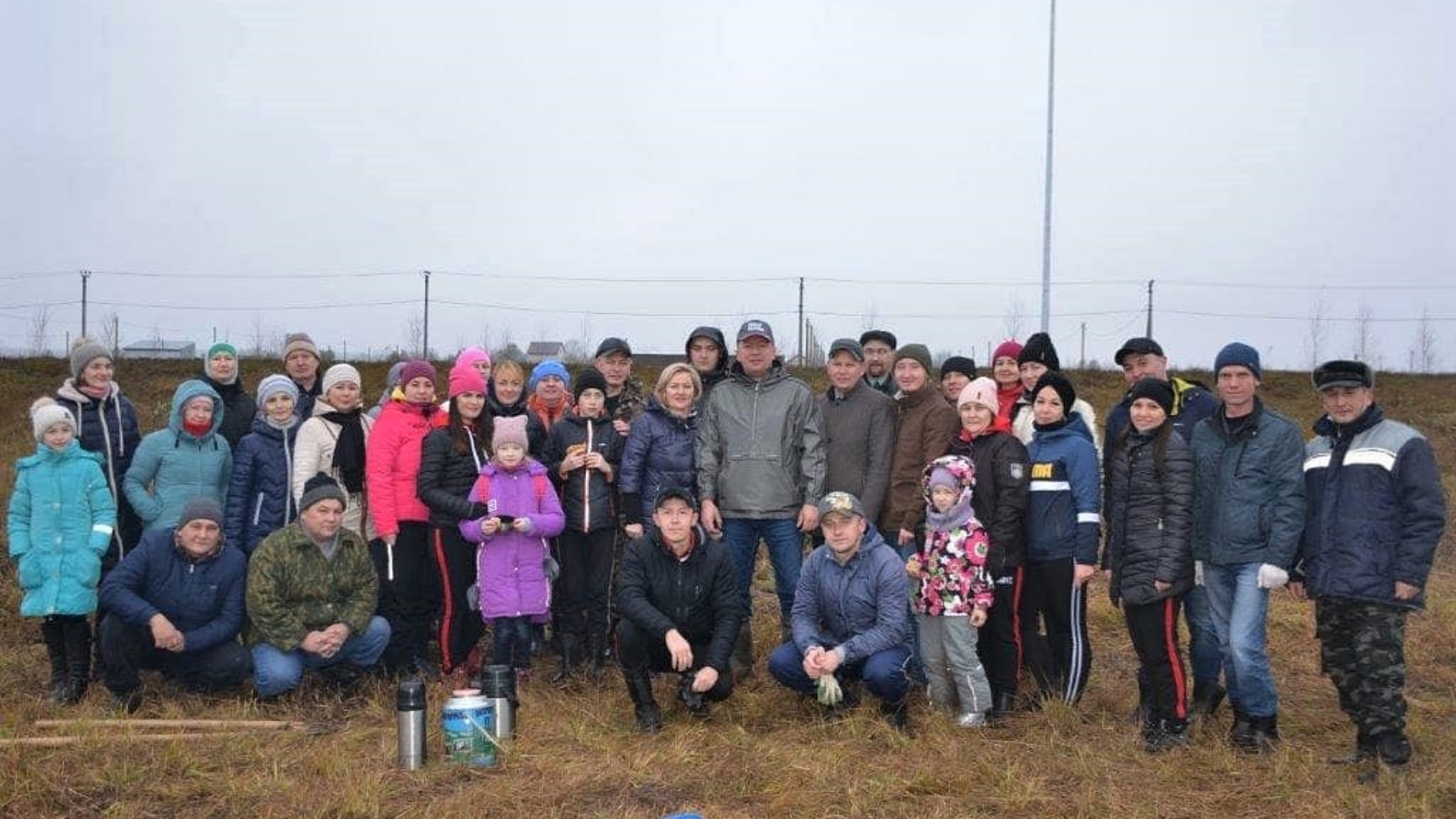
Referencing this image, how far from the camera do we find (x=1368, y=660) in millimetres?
4883

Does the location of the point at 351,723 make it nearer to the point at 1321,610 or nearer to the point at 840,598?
the point at 840,598

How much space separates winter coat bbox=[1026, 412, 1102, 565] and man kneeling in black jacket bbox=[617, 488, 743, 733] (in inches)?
65.6

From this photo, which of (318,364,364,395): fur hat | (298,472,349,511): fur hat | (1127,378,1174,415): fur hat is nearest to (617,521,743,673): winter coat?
(298,472,349,511): fur hat

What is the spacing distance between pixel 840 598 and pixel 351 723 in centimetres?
266

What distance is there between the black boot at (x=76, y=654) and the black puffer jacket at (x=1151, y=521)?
223 inches

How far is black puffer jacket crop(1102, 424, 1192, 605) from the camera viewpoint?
17.1 feet

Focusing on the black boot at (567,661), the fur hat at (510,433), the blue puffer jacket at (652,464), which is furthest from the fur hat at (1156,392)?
the black boot at (567,661)

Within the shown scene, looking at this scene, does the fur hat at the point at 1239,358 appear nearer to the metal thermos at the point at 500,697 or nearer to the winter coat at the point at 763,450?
the winter coat at the point at 763,450

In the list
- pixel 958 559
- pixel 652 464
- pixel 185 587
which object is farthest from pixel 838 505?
pixel 185 587

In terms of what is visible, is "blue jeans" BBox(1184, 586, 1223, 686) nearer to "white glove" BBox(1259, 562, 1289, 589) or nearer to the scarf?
"white glove" BBox(1259, 562, 1289, 589)

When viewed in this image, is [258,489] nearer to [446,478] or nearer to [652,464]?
[446,478]

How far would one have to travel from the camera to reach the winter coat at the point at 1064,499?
5.54 metres

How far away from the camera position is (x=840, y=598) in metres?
5.71

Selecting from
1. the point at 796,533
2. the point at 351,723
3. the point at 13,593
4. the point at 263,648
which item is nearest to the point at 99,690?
the point at 263,648
